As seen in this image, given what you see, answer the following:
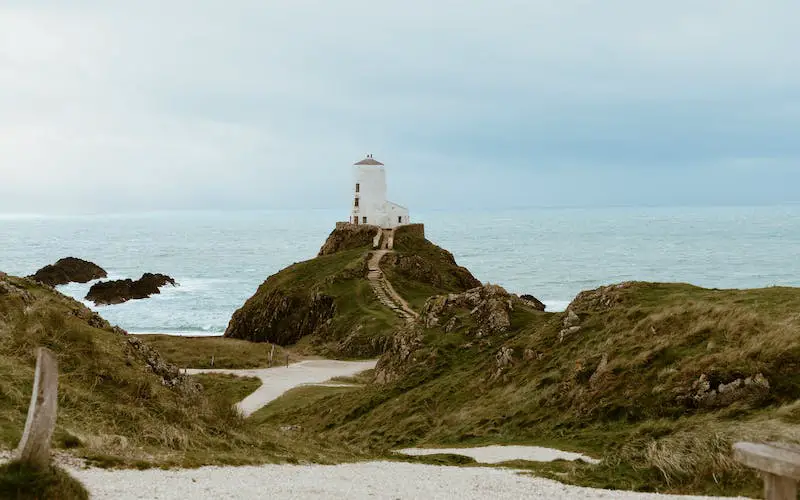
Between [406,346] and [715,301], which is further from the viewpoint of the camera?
[406,346]

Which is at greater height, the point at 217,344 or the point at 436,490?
the point at 436,490

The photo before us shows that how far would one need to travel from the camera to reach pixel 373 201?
4220 inches

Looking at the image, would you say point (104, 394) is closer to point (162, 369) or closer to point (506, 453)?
point (162, 369)

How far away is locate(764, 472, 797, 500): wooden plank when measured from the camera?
892 cm

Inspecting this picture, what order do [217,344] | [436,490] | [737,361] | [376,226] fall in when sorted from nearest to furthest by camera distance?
[436,490]
[737,361]
[217,344]
[376,226]

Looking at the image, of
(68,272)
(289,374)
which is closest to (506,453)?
(289,374)

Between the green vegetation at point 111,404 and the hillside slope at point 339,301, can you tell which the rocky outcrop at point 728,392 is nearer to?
the green vegetation at point 111,404

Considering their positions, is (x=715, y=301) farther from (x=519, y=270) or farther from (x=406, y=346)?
(x=519, y=270)

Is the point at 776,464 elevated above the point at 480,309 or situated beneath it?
elevated above

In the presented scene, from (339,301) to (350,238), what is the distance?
28979 mm

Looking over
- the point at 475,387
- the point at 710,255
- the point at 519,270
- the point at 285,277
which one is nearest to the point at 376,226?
the point at 285,277

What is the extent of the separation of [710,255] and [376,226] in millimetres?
103496

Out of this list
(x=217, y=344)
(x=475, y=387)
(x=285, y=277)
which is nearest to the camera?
(x=475, y=387)

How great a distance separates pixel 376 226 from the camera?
102812mm
